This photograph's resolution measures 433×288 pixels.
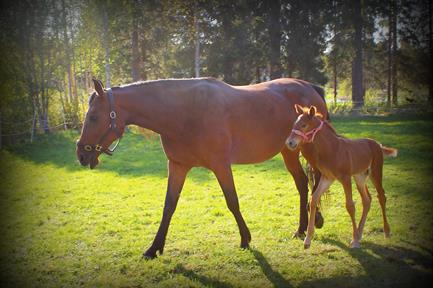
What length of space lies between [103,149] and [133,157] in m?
8.03

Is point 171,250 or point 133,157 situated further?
→ point 133,157

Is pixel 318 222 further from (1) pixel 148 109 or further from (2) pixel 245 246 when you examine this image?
(1) pixel 148 109

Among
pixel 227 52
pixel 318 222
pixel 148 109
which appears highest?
pixel 227 52

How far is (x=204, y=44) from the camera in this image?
20.2 m

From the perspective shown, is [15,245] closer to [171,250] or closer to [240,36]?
[171,250]

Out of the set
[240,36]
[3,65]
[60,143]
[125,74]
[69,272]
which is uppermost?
[240,36]

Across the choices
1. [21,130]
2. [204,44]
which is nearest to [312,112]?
[21,130]

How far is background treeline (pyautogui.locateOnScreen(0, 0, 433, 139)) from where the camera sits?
4.35 m

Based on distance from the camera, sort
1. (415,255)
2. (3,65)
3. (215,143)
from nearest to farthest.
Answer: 1. (415,255)
2. (215,143)
3. (3,65)

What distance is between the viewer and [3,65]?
31.3 ft

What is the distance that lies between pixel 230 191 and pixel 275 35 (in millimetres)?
9412

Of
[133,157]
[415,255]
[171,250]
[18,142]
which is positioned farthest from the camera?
[18,142]

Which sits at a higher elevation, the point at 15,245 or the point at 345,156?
the point at 345,156

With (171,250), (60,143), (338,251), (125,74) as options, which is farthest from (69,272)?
(125,74)
